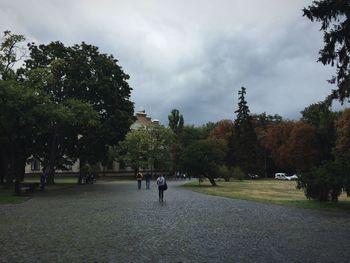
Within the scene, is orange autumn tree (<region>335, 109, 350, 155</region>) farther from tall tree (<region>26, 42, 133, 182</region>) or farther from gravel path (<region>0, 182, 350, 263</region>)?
gravel path (<region>0, 182, 350, 263</region>)

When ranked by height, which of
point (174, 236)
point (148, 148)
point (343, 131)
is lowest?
point (174, 236)

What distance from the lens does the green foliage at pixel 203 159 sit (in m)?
52.7

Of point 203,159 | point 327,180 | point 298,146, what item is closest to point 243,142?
point 298,146

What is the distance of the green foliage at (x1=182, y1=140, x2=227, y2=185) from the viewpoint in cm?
5269

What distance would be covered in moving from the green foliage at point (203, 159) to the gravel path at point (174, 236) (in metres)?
31.3

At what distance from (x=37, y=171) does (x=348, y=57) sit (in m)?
89.3

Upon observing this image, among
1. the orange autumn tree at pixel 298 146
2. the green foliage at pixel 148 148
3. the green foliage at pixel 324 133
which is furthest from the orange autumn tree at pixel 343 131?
the green foliage at pixel 148 148

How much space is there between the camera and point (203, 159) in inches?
2069

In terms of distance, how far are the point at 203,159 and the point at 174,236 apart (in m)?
39.2

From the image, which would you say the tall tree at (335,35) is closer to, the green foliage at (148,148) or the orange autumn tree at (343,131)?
the orange autumn tree at (343,131)

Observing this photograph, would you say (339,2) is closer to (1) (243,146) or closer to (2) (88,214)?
(2) (88,214)

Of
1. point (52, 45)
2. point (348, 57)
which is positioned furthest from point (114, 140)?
point (348, 57)

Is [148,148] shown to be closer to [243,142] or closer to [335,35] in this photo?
[243,142]

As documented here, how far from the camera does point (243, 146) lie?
9638 cm
